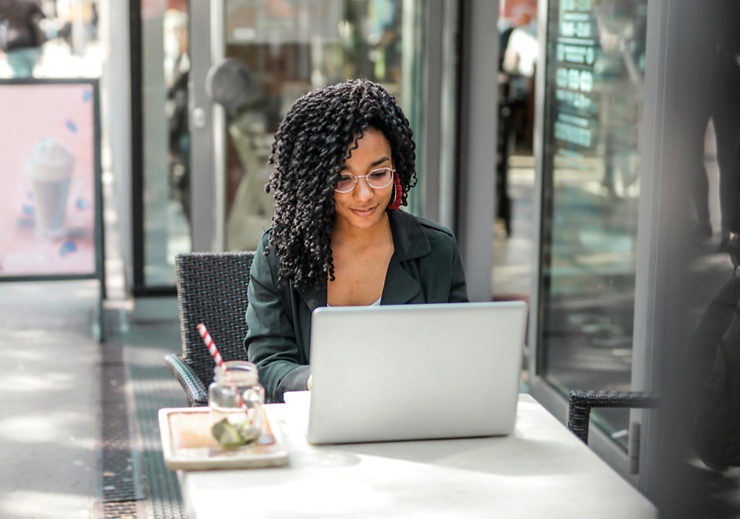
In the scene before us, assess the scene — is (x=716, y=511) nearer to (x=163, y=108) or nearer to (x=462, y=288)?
(x=462, y=288)

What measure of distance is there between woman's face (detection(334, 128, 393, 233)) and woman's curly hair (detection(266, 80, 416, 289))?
20 mm

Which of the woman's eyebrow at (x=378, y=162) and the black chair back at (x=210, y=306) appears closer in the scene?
the woman's eyebrow at (x=378, y=162)

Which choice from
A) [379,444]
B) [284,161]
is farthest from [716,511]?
[284,161]

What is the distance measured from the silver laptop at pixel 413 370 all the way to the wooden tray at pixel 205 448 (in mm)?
84

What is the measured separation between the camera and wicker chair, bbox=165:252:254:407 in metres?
2.79

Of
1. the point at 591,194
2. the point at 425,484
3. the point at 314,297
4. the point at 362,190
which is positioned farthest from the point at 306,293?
the point at 591,194

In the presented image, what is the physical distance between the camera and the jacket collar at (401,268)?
246cm

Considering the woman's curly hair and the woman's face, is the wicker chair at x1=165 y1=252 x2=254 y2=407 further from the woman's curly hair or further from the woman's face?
the woman's face

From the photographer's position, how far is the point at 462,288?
102 inches

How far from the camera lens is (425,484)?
1749 mm

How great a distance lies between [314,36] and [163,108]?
2.88ft

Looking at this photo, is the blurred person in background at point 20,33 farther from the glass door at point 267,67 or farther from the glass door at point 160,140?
the glass door at point 267,67

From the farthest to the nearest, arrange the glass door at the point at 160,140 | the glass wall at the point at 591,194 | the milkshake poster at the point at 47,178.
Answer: the glass door at the point at 160,140 < the milkshake poster at the point at 47,178 < the glass wall at the point at 591,194

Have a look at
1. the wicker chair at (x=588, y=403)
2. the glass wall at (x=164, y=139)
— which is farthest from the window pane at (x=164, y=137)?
the wicker chair at (x=588, y=403)
